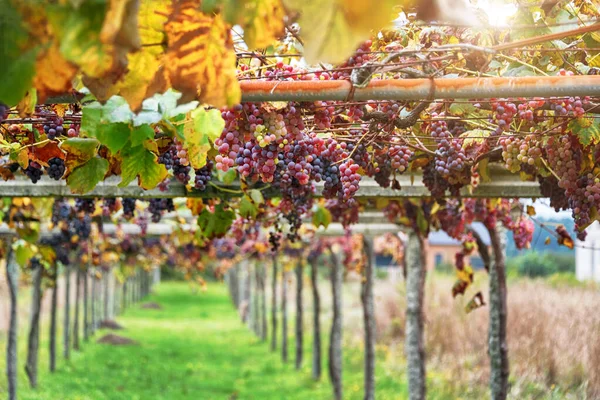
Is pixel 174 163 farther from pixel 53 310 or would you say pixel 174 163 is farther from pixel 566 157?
pixel 53 310

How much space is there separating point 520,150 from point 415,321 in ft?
14.8

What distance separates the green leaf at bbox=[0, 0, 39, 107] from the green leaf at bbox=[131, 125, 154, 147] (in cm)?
79

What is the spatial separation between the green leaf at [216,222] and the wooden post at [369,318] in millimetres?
5717

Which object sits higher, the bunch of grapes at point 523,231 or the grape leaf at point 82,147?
the grape leaf at point 82,147

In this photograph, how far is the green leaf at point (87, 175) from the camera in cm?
243

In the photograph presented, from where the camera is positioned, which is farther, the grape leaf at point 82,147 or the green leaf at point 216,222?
the green leaf at point 216,222

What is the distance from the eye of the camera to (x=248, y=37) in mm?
1293

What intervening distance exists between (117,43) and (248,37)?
0.77 feet

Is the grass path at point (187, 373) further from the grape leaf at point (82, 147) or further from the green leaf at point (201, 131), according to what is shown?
the green leaf at point (201, 131)

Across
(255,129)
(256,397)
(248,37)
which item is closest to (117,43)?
(248,37)

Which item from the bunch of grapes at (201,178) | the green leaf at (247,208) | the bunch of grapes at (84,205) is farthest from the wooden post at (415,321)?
the bunch of grapes at (201,178)

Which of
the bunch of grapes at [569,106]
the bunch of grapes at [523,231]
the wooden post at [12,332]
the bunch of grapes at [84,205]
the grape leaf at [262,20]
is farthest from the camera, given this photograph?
the wooden post at [12,332]

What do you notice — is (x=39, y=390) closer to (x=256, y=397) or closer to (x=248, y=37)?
(x=256, y=397)

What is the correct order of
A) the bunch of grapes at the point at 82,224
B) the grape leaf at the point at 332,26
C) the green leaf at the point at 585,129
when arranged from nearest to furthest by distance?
1. the grape leaf at the point at 332,26
2. the green leaf at the point at 585,129
3. the bunch of grapes at the point at 82,224
